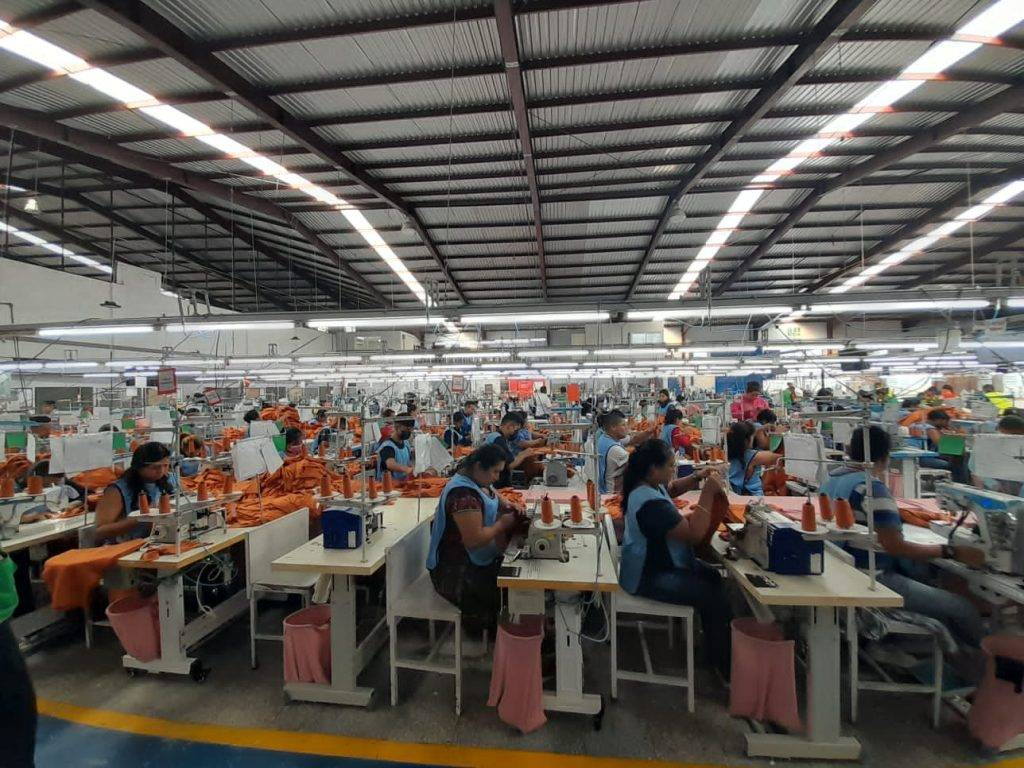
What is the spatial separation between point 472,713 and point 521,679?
49cm

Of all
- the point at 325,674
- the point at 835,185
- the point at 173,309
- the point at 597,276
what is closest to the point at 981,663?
the point at 325,674

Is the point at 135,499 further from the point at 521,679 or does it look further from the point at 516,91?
the point at 516,91

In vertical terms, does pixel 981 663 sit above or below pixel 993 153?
below

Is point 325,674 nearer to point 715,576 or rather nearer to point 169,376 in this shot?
point 715,576

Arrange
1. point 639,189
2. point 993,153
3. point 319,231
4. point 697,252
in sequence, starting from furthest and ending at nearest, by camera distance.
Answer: point 697,252 < point 319,231 < point 639,189 < point 993,153

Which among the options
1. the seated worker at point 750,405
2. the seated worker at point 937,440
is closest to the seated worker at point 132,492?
the seated worker at point 750,405

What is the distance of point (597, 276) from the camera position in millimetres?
11461

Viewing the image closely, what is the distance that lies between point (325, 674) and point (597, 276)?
10.3 meters

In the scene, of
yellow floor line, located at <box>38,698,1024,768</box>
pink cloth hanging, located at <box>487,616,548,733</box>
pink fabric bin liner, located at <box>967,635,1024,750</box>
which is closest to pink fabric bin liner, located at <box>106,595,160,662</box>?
yellow floor line, located at <box>38,698,1024,768</box>

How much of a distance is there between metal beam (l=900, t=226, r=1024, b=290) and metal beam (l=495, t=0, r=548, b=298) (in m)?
8.06

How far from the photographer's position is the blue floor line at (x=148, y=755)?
2357mm

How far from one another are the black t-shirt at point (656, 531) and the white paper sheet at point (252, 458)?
294cm

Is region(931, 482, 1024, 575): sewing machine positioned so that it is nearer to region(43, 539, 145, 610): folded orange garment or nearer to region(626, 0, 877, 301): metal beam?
region(626, 0, 877, 301): metal beam

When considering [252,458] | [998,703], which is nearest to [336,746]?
[252,458]
